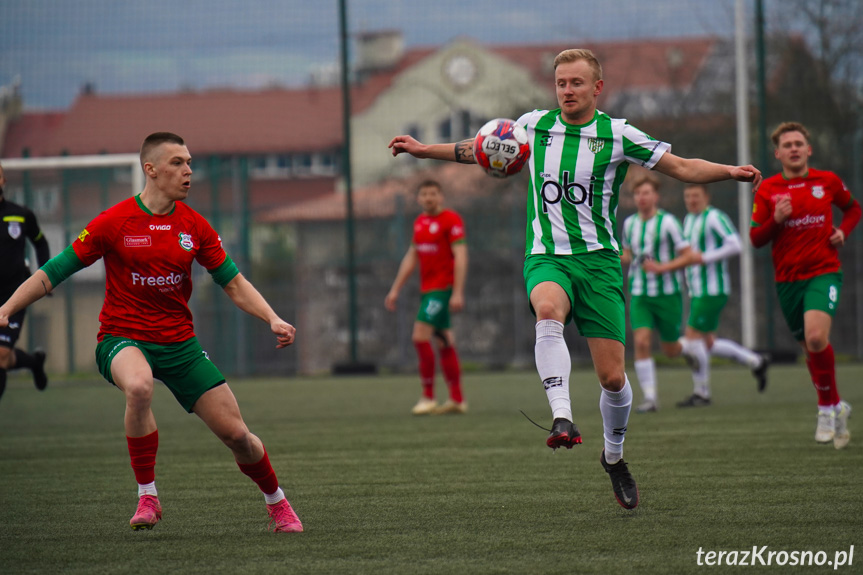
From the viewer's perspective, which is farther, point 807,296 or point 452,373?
point 452,373

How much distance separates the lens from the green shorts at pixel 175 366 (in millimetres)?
4938

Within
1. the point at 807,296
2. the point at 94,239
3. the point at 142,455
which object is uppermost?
the point at 94,239

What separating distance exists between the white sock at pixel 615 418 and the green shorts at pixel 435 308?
17.7 ft

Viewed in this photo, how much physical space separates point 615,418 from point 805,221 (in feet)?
9.48

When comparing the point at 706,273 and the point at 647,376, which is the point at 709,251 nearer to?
the point at 706,273

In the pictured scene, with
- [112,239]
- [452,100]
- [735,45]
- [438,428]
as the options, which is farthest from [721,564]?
[452,100]

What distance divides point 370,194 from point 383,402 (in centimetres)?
557

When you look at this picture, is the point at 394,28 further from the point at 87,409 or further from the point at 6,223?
the point at 6,223

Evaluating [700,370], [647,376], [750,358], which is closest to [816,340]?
[647,376]

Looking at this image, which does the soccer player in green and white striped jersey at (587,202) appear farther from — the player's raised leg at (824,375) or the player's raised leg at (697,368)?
the player's raised leg at (697,368)

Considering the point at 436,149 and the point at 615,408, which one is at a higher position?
the point at 436,149

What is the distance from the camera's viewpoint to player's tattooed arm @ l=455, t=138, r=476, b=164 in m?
5.15

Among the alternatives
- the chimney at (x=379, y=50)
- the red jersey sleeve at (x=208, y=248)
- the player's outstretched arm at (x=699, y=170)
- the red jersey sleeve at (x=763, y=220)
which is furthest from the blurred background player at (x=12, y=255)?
the chimney at (x=379, y=50)

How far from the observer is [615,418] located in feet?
17.3
